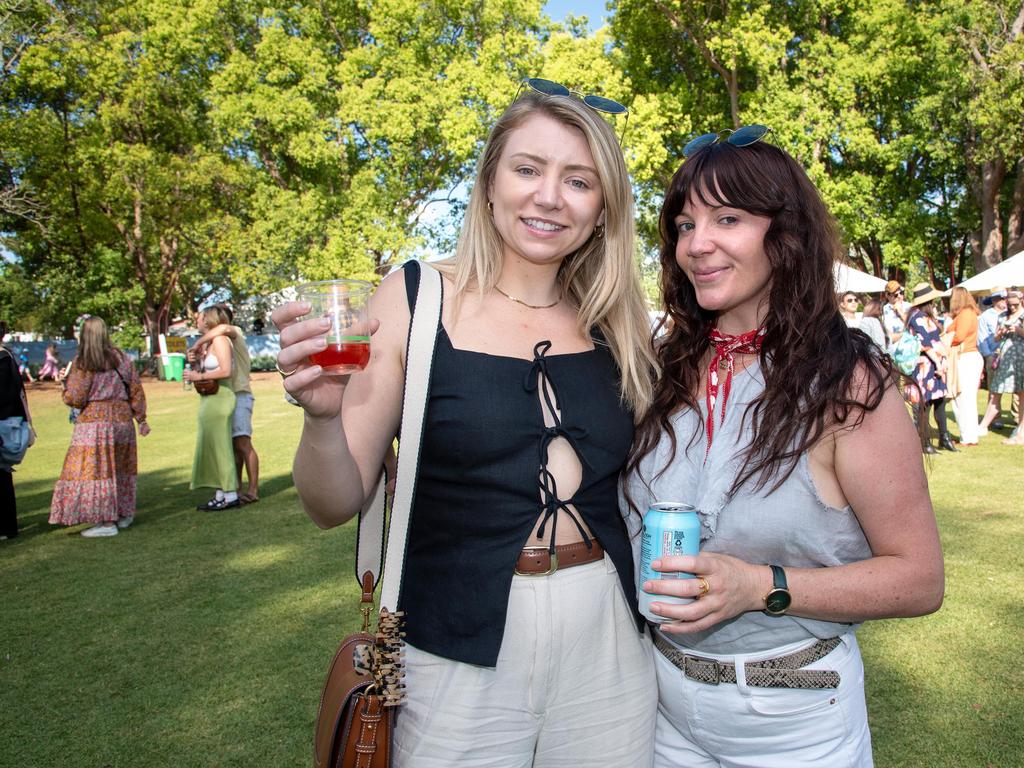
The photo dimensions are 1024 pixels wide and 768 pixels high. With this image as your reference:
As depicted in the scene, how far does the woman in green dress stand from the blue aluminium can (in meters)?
7.38

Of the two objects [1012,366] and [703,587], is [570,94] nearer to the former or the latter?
[703,587]

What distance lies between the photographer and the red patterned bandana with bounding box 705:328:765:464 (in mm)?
2006

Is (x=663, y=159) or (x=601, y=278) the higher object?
(x=663, y=159)

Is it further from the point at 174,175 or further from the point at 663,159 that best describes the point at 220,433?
the point at 174,175

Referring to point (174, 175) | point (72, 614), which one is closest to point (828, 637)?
point (72, 614)

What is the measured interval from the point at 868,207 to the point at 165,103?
83.8 feet

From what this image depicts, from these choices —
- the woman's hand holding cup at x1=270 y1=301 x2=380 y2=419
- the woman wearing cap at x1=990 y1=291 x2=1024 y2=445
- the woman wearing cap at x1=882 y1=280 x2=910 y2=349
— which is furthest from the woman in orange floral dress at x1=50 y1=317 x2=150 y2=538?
the woman wearing cap at x1=990 y1=291 x2=1024 y2=445

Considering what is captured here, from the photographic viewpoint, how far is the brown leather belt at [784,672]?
5.91ft

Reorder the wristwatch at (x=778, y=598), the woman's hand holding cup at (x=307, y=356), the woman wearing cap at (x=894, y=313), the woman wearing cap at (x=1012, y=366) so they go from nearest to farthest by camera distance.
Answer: the woman's hand holding cup at (x=307, y=356)
the wristwatch at (x=778, y=598)
the woman wearing cap at (x=1012, y=366)
the woman wearing cap at (x=894, y=313)

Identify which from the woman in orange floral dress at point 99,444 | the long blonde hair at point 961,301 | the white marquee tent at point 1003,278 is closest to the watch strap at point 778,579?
the woman in orange floral dress at point 99,444

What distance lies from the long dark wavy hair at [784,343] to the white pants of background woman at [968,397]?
10.4 metres

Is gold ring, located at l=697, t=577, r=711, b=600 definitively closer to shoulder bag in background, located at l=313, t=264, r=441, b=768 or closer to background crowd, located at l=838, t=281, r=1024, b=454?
shoulder bag in background, located at l=313, t=264, r=441, b=768

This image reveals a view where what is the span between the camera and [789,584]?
1.73 m

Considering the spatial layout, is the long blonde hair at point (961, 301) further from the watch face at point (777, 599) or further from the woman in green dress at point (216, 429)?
the watch face at point (777, 599)
